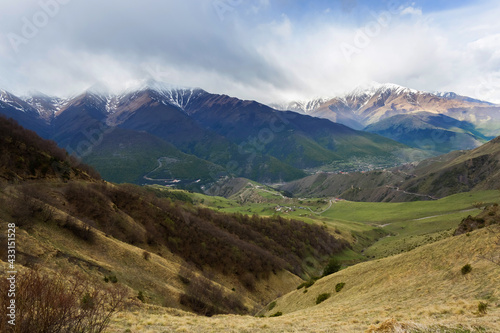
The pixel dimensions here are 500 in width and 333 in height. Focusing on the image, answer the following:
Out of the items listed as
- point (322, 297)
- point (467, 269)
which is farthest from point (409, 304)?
point (322, 297)

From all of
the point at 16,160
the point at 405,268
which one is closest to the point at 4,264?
the point at 405,268

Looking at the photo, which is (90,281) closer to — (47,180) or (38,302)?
(38,302)

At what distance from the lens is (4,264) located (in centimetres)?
1936

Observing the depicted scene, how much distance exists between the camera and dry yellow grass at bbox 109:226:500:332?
48.6 ft

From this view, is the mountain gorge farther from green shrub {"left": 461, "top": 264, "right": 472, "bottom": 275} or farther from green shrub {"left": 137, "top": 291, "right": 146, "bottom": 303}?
green shrub {"left": 461, "top": 264, "right": 472, "bottom": 275}

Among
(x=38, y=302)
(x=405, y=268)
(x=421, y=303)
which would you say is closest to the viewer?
(x=38, y=302)

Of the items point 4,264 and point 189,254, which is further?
point 189,254

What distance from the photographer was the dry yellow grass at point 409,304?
14820 mm

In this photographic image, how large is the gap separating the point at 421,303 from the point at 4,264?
31642 mm

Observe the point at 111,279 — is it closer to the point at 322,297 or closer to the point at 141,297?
the point at 141,297

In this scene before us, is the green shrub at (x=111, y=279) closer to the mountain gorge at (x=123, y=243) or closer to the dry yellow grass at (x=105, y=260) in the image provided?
the mountain gorge at (x=123, y=243)

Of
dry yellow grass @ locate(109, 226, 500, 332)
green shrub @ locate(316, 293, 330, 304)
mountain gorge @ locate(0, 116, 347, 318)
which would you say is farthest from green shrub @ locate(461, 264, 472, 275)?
mountain gorge @ locate(0, 116, 347, 318)

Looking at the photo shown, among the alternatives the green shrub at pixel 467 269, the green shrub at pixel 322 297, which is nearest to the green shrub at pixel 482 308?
the green shrub at pixel 467 269

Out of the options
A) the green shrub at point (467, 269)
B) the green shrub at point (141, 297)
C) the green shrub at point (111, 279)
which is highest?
the green shrub at point (467, 269)
